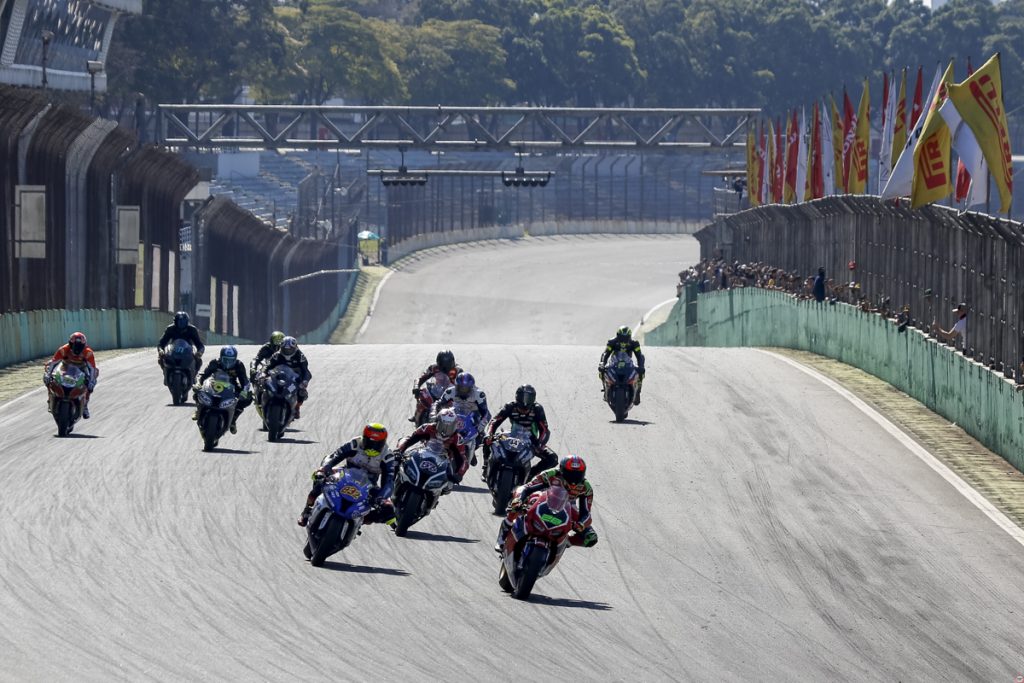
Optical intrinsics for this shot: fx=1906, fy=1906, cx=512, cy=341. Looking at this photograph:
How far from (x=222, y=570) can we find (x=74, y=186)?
84.4 ft

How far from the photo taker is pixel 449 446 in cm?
1822

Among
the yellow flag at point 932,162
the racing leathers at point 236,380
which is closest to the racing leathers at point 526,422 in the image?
the racing leathers at point 236,380

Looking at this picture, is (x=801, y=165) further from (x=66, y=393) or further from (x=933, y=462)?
(x=66, y=393)

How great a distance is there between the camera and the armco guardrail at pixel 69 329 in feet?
110

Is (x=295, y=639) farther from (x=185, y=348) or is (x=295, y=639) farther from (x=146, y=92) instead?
(x=146, y=92)

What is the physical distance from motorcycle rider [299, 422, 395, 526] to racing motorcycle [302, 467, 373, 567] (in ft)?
0.35

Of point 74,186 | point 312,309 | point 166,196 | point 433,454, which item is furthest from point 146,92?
point 433,454

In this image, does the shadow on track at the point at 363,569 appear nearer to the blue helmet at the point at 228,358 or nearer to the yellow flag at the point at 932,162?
the blue helmet at the point at 228,358

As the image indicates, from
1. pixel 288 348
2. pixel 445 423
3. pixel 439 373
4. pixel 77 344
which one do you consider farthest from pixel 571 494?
pixel 77 344

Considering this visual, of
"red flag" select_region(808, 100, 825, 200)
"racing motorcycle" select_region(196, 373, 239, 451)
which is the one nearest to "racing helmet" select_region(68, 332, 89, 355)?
"racing motorcycle" select_region(196, 373, 239, 451)

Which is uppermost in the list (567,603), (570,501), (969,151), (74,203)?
(969,151)

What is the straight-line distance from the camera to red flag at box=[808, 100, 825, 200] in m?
49.2

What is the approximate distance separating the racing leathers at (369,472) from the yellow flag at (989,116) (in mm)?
11856

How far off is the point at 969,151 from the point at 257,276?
39.5 meters
